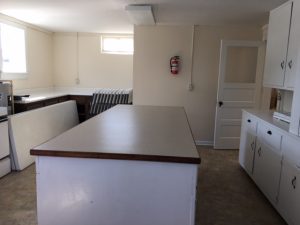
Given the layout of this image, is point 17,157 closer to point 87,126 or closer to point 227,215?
point 87,126

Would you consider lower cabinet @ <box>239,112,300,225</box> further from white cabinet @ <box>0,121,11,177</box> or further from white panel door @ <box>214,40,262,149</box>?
white cabinet @ <box>0,121,11,177</box>

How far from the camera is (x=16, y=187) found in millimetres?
2936

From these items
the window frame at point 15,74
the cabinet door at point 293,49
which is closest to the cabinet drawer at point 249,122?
the cabinet door at point 293,49

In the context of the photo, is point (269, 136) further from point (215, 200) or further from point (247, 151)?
point (215, 200)

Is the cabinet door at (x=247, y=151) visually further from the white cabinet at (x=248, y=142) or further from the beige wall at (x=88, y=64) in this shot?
the beige wall at (x=88, y=64)

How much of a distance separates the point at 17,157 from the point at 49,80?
2857 millimetres

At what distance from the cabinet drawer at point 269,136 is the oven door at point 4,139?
3.16 metres

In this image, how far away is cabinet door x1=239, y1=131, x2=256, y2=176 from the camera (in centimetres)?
324

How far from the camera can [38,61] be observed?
5289mm

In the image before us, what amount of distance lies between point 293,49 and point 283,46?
0.27 m

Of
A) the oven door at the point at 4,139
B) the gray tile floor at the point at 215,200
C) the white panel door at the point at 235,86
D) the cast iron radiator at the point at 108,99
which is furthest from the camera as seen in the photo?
the cast iron radiator at the point at 108,99

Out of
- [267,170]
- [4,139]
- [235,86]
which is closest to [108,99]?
[4,139]

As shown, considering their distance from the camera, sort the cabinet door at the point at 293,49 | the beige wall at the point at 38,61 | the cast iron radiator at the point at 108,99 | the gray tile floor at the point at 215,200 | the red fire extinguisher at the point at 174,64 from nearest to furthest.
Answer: the gray tile floor at the point at 215,200 → the cabinet door at the point at 293,49 → the red fire extinguisher at the point at 174,64 → the beige wall at the point at 38,61 → the cast iron radiator at the point at 108,99

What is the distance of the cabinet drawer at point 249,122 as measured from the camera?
10.5ft
